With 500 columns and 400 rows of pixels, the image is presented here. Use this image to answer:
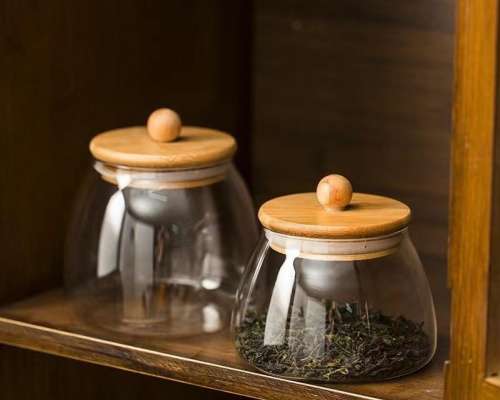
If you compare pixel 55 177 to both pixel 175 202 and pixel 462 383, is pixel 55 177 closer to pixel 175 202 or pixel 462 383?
pixel 175 202

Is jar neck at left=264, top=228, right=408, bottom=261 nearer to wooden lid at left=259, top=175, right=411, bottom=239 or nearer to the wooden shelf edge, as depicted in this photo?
wooden lid at left=259, top=175, right=411, bottom=239

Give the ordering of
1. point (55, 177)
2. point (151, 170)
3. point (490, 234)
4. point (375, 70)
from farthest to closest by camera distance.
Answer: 1. point (375, 70)
2. point (55, 177)
3. point (151, 170)
4. point (490, 234)

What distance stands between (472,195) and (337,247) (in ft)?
0.52

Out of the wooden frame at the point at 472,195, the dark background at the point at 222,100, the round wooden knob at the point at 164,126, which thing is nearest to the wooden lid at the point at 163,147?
the round wooden knob at the point at 164,126

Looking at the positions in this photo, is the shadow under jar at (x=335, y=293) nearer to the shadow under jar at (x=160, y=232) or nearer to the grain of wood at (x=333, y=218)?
the grain of wood at (x=333, y=218)

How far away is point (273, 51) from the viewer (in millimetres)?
1454

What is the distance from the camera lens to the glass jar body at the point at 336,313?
95 cm

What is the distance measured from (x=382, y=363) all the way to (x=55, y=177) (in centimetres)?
44

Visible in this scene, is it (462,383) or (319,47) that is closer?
(462,383)

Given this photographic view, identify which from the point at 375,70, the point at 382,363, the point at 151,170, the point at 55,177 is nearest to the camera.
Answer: the point at 382,363

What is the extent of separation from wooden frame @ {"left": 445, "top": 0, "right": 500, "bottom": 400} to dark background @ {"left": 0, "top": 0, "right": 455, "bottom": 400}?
0.81 ft

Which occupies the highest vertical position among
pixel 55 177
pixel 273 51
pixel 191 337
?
pixel 273 51

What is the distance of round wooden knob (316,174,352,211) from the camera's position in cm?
96

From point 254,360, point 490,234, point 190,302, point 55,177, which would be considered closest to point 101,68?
point 55,177
